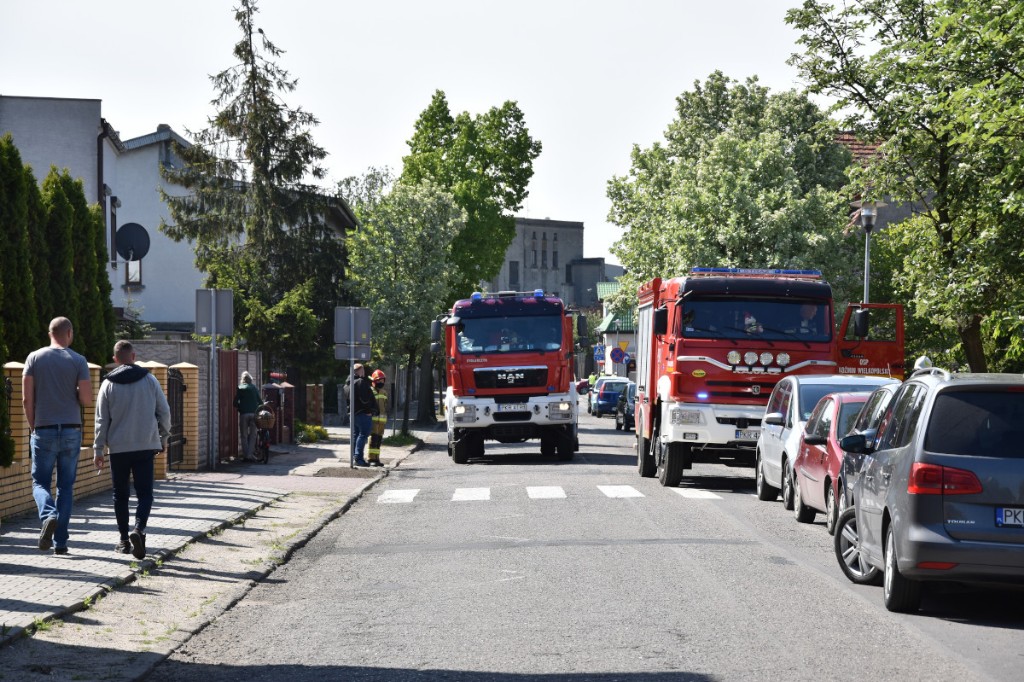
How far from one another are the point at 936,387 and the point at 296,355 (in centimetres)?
3599

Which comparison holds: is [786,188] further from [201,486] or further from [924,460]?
[924,460]

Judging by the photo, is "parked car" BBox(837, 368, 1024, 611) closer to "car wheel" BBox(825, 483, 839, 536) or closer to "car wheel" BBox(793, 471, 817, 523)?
"car wheel" BBox(825, 483, 839, 536)

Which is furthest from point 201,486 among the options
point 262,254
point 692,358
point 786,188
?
point 786,188

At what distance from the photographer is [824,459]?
15.6 metres

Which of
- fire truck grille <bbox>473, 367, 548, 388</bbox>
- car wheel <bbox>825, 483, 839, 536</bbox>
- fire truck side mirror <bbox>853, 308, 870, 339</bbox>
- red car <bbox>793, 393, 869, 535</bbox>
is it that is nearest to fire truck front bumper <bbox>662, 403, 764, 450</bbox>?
fire truck side mirror <bbox>853, 308, 870, 339</bbox>

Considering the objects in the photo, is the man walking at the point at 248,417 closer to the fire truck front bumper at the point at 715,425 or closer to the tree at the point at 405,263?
the fire truck front bumper at the point at 715,425

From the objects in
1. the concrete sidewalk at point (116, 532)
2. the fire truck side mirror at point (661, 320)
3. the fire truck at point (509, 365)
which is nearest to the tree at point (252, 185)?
the fire truck at point (509, 365)

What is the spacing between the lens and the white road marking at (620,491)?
20406 millimetres

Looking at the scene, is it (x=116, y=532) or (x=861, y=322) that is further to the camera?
(x=861, y=322)

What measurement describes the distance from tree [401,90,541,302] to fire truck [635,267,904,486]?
118 ft

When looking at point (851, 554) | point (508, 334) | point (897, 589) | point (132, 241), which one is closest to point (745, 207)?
point (132, 241)

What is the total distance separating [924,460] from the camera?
9.54 meters

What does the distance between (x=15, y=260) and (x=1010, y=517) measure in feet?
42.3

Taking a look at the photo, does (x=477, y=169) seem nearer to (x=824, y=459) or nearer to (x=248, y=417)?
(x=248, y=417)
